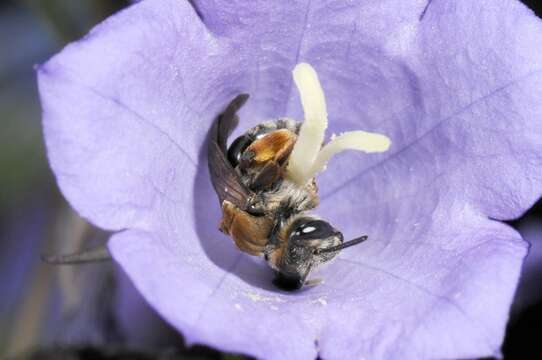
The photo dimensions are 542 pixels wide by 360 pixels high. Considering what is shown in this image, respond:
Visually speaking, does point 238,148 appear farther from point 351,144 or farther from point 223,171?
point 351,144

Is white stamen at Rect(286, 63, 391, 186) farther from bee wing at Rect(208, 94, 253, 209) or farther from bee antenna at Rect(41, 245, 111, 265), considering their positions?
bee antenna at Rect(41, 245, 111, 265)

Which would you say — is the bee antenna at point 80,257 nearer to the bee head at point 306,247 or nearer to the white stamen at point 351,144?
the bee head at point 306,247

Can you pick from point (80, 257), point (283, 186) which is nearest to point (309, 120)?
point (283, 186)

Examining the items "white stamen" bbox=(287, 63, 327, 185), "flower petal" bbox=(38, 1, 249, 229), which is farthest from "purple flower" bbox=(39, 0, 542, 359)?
"white stamen" bbox=(287, 63, 327, 185)

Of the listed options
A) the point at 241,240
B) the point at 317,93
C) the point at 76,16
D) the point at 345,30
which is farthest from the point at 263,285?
A: the point at 76,16

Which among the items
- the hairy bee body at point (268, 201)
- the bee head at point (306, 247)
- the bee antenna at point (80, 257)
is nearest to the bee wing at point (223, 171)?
the hairy bee body at point (268, 201)
